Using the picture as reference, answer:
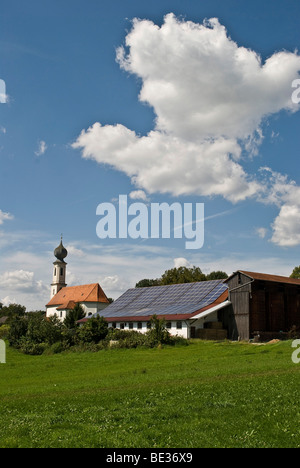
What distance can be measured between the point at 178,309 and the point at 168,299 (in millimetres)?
8898

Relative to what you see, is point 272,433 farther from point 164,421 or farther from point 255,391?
point 255,391

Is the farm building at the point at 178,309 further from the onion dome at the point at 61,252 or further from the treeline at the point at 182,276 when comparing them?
the onion dome at the point at 61,252

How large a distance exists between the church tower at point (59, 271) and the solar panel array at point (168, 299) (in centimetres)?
4320

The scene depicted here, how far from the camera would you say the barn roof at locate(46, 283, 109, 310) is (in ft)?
327

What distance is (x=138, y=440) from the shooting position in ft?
33.2

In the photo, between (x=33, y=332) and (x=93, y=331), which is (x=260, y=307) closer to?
(x=93, y=331)

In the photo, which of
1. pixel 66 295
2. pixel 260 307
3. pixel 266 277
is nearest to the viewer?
pixel 260 307

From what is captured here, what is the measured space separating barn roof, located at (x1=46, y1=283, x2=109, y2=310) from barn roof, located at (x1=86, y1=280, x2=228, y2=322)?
23344 mm

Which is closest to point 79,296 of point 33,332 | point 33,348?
point 33,332

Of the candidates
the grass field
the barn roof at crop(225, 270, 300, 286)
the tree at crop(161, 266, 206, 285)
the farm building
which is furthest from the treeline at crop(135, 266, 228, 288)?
the grass field

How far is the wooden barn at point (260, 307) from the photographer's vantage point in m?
50.9

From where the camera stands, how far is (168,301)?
216 feet
